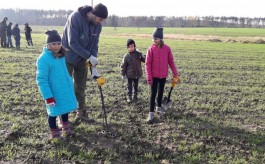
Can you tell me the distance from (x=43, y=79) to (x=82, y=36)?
1.28 metres

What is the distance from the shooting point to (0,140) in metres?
5.05

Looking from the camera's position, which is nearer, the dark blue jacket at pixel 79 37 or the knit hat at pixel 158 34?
the dark blue jacket at pixel 79 37

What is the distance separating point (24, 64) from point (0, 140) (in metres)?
9.26

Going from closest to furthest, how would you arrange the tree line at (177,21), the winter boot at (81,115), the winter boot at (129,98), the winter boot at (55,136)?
the winter boot at (55,136) < the winter boot at (81,115) < the winter boot at (129,98) < the tree line at (177,21)

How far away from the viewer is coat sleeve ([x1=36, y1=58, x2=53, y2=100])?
4691 millimetres

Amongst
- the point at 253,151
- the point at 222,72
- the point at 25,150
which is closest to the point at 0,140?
the point at 25,150

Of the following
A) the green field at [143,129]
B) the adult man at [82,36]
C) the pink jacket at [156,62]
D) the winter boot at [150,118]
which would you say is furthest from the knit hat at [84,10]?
the winter boot at [150,118]

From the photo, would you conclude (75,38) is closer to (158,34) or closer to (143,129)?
(158,34)

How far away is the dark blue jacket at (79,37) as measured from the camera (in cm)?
546

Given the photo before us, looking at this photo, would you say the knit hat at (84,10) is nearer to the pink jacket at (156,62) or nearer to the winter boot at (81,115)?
the pink jacket at (156,62)

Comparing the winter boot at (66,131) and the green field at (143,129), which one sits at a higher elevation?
the winter boot at (66,131)

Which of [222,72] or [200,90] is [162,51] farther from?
[222,72]

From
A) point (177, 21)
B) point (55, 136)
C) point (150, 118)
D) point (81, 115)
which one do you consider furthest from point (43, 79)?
point (177, 21)

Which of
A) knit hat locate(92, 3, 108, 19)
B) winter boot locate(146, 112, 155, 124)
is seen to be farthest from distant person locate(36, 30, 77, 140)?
winter boot locate(146, 112, 155, 124)
